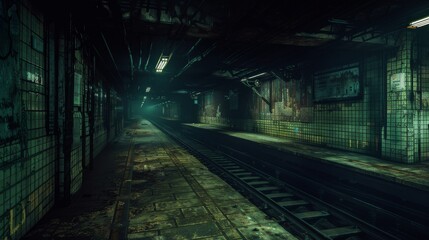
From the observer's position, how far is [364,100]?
307 inches

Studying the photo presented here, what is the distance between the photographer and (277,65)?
34.3 feet

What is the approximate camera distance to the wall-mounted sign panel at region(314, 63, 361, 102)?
319 inches

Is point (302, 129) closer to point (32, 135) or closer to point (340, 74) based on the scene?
point (340, 74)

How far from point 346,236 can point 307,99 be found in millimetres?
6838

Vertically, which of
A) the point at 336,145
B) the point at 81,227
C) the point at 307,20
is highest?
the point at 307,20

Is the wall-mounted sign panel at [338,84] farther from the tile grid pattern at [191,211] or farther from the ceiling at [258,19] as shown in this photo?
the tile grid pattern at [191,211]

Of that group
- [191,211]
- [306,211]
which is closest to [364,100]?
[306,211]

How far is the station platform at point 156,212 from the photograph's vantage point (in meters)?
3.96

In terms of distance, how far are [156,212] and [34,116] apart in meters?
2.80

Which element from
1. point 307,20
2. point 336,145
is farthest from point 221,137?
point 307,20

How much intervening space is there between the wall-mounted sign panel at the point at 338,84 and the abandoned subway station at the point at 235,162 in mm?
50

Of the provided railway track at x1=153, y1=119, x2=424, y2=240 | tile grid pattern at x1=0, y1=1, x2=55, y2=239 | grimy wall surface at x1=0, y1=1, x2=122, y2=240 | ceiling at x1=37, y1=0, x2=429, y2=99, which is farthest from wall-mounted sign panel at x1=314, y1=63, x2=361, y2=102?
tile grid pattern at x1=0, y1=1, x2=55, y2=239

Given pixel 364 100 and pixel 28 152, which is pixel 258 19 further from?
pixel 28 152

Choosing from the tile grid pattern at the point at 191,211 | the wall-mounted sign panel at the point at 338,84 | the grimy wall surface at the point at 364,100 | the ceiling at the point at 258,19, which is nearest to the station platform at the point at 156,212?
the tile grid pattern at the point at 191,211
